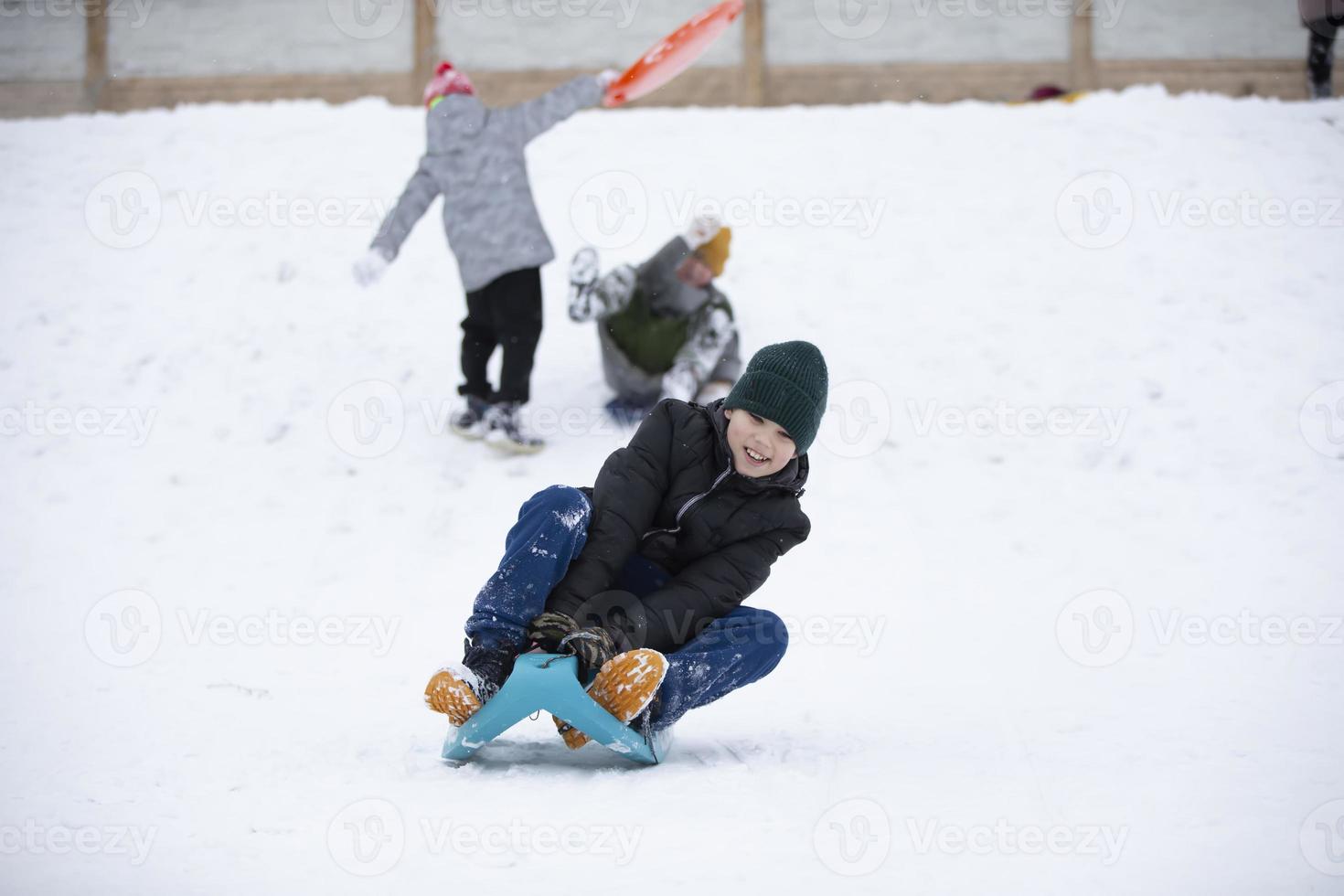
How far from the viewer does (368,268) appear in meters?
4.41

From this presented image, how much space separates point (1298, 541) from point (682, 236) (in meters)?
2.69

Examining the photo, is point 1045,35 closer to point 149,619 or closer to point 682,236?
point 682,236

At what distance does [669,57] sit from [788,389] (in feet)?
10.3

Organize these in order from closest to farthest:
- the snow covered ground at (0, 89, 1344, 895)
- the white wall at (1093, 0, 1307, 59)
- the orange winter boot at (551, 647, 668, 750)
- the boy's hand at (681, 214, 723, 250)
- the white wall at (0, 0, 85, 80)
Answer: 1. the snow covered ground at (0, 89, 1344, 895)
2. the orange winter boot at (551, 647, 668, 750)
3. the boy's hand at (681, 214, 723, 250)
4. the white wall at (1093, 0, 1307, 59)
5. the white wall at (0, 0, 85, 80)

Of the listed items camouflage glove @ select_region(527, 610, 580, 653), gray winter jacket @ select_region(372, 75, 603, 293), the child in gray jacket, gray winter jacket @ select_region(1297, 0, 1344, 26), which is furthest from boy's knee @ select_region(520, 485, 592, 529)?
gray winter jacket @ select_region(1297, 0, 1344, 26)

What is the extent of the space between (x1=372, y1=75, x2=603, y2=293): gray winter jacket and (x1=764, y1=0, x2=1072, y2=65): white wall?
5.39m

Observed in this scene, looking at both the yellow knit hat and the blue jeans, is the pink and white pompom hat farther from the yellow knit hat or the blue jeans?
the blue jeans

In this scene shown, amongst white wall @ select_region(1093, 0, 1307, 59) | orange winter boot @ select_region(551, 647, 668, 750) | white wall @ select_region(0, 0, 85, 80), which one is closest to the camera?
orange winter boot @ select_region(551, 647, 668, 750)

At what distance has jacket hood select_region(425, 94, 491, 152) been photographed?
4.62m

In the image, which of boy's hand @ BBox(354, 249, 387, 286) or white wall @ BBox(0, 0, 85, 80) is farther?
white wall @ BBox(0, 0, 85, 80)

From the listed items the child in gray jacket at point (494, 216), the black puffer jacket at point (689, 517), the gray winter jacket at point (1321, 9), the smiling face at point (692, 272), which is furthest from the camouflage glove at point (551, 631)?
the gray winter jacket at point (1321, 9)

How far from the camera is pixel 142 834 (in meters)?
1.86

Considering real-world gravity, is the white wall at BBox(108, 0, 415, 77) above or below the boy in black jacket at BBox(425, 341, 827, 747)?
above

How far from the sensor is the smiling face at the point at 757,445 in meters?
2.30
